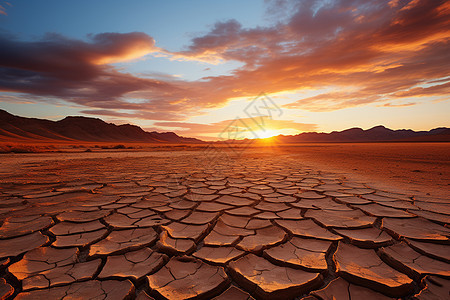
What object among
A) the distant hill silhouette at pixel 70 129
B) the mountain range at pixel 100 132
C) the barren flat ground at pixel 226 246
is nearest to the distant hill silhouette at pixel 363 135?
the mountain range at pixel 100 132

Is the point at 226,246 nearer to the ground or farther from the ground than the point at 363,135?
nearer to the ground

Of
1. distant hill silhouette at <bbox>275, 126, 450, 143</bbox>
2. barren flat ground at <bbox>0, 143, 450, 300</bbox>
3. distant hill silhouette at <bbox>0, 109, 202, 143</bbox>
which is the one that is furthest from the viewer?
distant hill silhouette at <bbox>275, 126, 450, 143</bbox>

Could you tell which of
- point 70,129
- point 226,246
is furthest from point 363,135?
point 70,129

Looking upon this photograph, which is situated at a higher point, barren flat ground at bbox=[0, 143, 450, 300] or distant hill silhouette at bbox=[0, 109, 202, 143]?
distant hill silhouette at bbox=[0, 109, 202, 143]

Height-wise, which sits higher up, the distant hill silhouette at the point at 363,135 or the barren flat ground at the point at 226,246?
the distant hill silhouette at the point at 363,135

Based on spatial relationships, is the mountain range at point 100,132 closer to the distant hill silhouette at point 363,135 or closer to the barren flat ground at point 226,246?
the distant hill silhouette at point 363,135

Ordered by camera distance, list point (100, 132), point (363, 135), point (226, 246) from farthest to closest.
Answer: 1. point (363, 135)
2. point (100, 132)
3. point (226, 246)

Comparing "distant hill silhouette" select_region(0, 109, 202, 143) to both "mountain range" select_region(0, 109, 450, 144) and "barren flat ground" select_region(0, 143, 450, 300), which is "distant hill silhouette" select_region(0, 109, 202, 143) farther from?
"barren flat ground" select_region(0, 143, 450, 300)

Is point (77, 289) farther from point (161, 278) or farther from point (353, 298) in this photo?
point (353, 298)

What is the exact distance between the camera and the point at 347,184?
2928mm

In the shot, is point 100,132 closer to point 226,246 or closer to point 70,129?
point 70,129

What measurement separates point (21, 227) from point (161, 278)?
1345mm

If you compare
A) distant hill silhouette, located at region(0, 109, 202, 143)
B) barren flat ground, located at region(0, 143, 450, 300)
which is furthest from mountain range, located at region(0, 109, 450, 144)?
barren flat ground, located at region(0, 143, 450, 300)

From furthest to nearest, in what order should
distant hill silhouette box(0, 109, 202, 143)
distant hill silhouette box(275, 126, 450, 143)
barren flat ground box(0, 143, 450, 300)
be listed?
distant hill silhouette box(275, 126, 450, 143) < distant hill silhouette box(0, 109, 202, 143) < barren flat ground box(0, 143, 450, 300)
